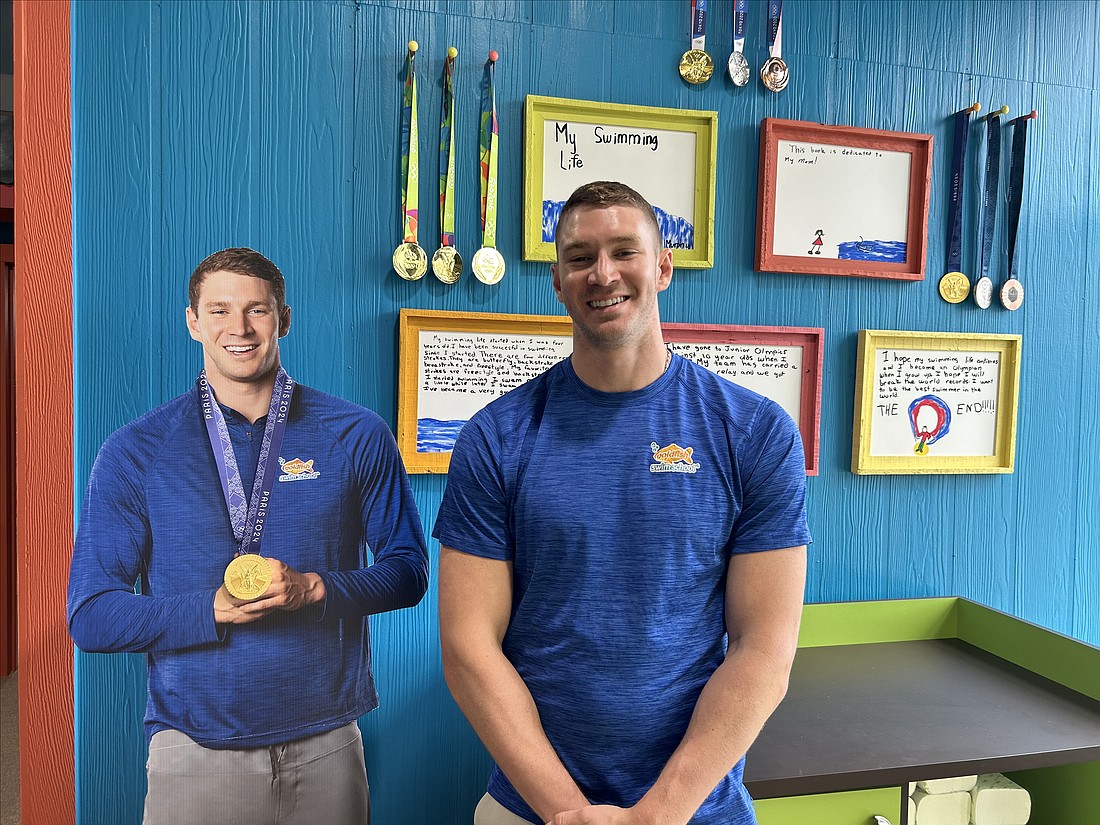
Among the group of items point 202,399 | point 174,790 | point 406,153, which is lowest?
point 174,790

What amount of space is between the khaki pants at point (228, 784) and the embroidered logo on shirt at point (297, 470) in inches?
19.7

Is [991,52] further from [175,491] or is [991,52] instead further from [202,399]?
[175,491]

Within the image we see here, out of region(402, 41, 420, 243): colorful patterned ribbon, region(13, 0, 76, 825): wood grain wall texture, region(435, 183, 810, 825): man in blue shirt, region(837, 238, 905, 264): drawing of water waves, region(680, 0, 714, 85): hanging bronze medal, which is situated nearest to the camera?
region(435, 183, 810, 825): man in blue shirt

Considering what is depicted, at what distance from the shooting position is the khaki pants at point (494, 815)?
111 cm

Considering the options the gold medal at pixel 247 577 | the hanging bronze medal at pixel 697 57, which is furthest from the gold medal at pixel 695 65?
the gold medal at pixel 247 577

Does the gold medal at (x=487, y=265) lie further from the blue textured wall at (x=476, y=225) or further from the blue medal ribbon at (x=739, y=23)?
the blue medal ribbon at (x=739, y=23)

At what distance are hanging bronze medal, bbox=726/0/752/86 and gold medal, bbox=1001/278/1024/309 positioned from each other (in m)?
0.81

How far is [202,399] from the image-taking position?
147cm

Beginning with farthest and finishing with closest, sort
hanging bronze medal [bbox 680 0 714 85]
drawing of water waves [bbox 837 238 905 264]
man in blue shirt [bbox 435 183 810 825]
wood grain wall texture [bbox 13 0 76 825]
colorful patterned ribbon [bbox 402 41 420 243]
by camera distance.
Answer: drawing of water waves [bbox 837 238 905 264] → hanging bronze medal [bbox 680 0 714 85] → colorful patterned ribbon [bbox 402 41 420 243] → wood grain wall texture [bbox 13 0 76 825] → man in blue shirt [bbox 435 183 810 825]

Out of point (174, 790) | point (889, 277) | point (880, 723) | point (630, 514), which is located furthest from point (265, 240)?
point (880, 723)

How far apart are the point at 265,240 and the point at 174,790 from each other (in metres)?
1.05

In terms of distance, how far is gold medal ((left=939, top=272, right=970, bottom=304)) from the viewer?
1.83 metres

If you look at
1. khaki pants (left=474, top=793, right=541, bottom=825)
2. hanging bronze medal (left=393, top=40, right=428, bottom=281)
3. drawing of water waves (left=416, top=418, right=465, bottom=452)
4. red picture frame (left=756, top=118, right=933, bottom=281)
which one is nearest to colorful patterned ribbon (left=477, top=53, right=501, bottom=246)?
hanging bronze medal (left=393, top=40, right=428, bottom=281)

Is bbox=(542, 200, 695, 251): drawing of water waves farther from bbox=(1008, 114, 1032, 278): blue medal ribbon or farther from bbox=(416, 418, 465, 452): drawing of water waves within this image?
bbox=(1008, 114, 1032, 278): blue medal ribbon
